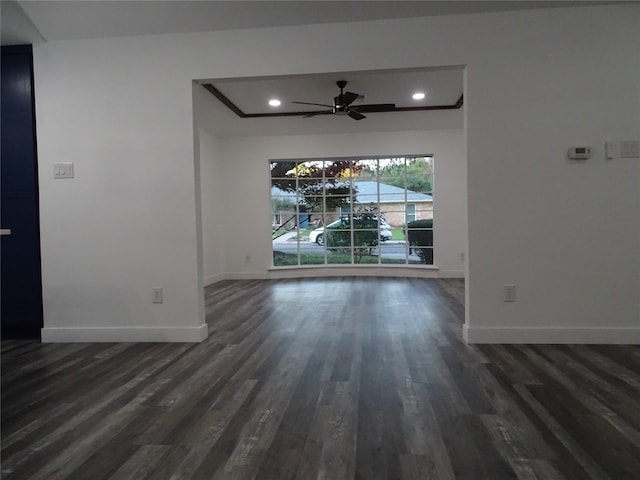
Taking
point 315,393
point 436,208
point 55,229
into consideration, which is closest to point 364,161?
point 436,208

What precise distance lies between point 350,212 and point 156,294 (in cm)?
503

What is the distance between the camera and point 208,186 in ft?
23.2

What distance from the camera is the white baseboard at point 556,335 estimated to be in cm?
312

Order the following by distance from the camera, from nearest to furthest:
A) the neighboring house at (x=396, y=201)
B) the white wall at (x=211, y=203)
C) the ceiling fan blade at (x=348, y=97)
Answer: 1. the ceiling fan blade at (x=348, y=97)
2. the white wall at (x=211, y=203)
3. the neighboring house at (x=396, y=201)

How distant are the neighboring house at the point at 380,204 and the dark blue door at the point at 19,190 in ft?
15.1

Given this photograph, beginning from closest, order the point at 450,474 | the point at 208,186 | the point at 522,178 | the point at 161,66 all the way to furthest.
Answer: the point at 450,474
the point at 522,178
the point at 161,66
the point at 208,186

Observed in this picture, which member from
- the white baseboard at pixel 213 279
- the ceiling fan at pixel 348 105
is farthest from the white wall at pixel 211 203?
the ceiling fan at pixel 348 105

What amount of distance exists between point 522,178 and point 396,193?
463 cm

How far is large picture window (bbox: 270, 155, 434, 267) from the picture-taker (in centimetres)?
768

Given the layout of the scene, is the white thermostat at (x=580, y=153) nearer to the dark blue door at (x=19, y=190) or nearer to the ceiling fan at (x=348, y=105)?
the ceiling fan at (x=348, y=105)

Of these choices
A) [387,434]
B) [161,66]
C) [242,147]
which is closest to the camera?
[387,434]

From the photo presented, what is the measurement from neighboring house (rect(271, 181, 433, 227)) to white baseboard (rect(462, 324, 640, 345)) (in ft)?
15.1

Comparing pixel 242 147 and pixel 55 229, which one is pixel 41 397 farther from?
pixel 242 147

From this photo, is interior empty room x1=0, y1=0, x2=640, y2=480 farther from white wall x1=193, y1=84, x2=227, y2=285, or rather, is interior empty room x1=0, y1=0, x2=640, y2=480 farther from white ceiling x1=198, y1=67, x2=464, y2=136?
white wall x1=193, y1=84, x2=227, y2=285
